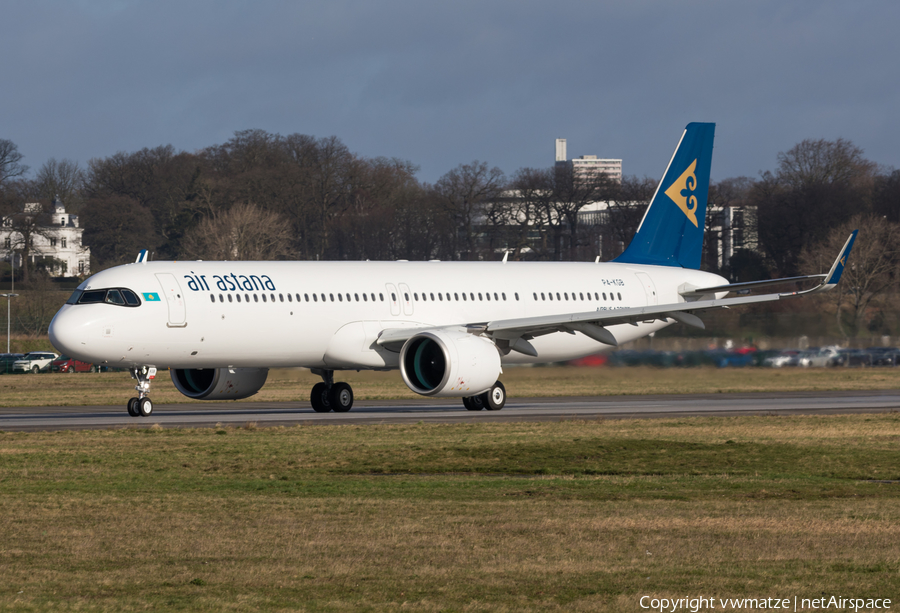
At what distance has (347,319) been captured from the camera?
3105cm

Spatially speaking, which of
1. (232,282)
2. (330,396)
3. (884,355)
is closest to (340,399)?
(330,396)

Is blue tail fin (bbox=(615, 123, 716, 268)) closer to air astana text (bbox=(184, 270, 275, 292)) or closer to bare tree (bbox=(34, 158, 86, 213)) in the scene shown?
air astana text (bbox=(184, 270, 275, 292))

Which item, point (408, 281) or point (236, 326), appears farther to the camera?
point (408, 281)

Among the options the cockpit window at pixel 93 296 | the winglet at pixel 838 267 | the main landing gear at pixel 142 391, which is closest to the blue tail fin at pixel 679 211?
the winglet at pixel 838 267

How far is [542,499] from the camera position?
1516 cm

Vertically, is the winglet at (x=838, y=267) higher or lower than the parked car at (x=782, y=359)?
higher

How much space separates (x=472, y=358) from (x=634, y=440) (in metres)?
8.30

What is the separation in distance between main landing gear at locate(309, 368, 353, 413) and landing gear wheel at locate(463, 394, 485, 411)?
3171 mm

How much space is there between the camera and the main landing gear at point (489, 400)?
32.3 metres

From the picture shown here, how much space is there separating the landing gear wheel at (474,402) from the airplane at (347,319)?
0.05m

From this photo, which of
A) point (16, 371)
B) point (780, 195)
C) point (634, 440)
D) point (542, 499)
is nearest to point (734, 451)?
point (634, 440)

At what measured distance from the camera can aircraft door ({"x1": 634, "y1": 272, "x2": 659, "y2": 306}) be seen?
37.7m

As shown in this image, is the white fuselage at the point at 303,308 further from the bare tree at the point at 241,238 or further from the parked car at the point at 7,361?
the bare tree at the point at 241,238

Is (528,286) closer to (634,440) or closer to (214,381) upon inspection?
(214,381)
